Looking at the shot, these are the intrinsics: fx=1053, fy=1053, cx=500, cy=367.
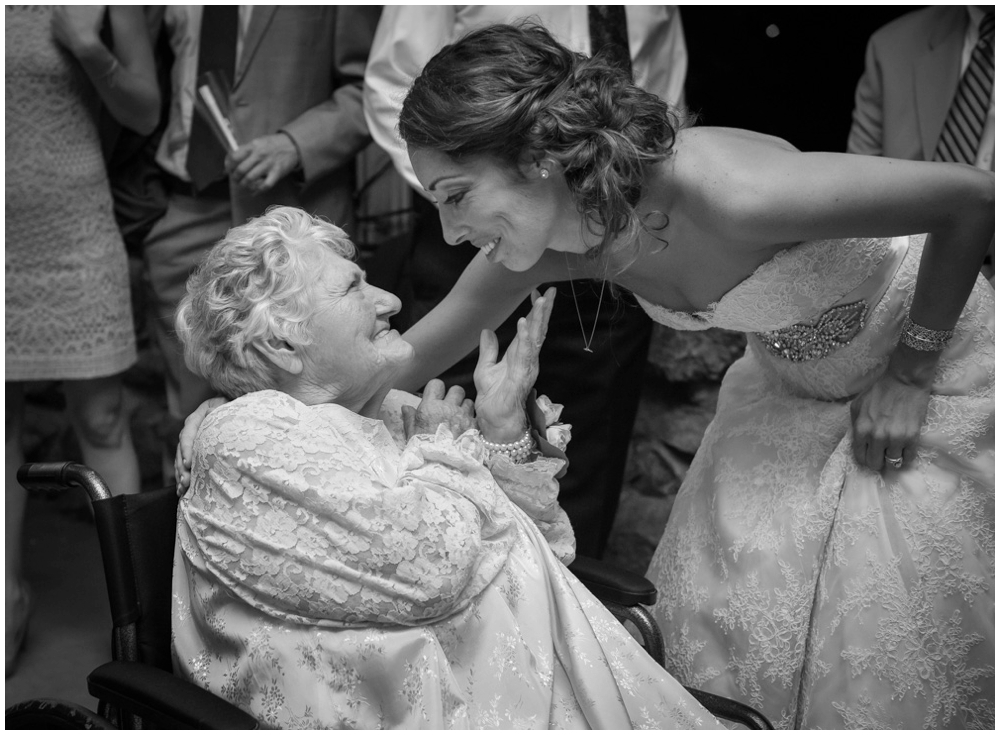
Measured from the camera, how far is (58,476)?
1.79 meters

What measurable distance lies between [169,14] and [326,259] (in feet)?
6.09

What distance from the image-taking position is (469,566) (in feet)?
5.41

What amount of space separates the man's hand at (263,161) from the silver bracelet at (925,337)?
1.81 m

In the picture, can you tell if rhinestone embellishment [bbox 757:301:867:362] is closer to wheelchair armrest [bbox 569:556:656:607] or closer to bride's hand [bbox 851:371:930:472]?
bride's hand [bbox 851:371:930:472]

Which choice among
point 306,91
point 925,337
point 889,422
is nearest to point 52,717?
point 889,422

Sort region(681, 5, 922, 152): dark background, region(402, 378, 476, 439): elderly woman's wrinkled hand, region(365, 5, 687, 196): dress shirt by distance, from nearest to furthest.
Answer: region(402, 378, 476, 439): elderly woman's wrinkled hand → region(365, 5, 687, 196): dress shirt → region(681, 5, 922, 152): dark background

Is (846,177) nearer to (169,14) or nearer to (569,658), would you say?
(569,658)

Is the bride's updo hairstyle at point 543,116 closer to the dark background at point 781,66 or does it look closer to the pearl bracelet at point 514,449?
the pearl bracelet at point 514,449

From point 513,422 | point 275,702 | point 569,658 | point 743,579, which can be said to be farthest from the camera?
point 743,579

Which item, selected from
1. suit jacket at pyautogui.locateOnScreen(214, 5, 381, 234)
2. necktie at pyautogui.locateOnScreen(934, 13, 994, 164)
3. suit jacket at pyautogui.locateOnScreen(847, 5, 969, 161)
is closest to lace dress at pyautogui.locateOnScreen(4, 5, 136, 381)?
suit jacket at pyautogui.locateOnScreen(214, 5, 381, 234)

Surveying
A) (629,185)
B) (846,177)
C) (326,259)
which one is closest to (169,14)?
(326,259)

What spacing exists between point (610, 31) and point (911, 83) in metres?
0.95

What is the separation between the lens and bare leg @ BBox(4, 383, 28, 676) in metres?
3.18

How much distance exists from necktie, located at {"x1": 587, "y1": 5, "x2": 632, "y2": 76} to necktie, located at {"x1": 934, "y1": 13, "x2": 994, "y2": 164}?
966 mm
